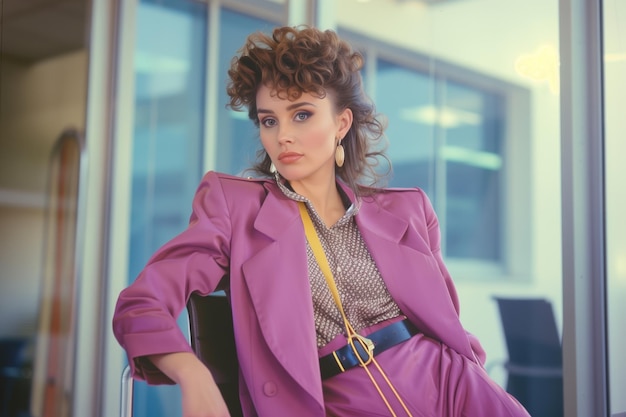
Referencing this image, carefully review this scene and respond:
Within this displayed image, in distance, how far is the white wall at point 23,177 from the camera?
10.5ft

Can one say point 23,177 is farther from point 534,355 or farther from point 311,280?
point 534,355

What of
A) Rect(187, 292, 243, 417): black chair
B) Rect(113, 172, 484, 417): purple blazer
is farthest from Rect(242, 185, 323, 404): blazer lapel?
Rect(187, 292, 243, 417): black chair

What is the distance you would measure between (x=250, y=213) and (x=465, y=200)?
1.99 metres

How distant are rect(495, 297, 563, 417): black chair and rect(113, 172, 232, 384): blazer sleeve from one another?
1354 mm

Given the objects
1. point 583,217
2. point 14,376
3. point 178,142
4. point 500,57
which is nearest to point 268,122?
point 583,217

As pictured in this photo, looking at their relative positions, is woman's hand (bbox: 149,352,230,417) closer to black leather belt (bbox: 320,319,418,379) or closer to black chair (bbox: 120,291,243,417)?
black chair (bbox: 120,291,243,417)

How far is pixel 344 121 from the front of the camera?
186 centimetres

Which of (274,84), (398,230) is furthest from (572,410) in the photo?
(274,84)

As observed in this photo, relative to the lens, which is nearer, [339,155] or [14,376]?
[339,155]

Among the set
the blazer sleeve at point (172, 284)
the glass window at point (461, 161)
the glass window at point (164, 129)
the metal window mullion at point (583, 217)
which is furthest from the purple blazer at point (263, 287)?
the glass window at point (164, 129)

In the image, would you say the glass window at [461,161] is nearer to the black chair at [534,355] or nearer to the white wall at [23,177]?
the black chair at [534,355]

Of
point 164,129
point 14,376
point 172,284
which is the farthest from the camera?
point 164,129

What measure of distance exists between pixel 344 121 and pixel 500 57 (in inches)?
56.4

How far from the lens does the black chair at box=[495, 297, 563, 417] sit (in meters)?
2.47
